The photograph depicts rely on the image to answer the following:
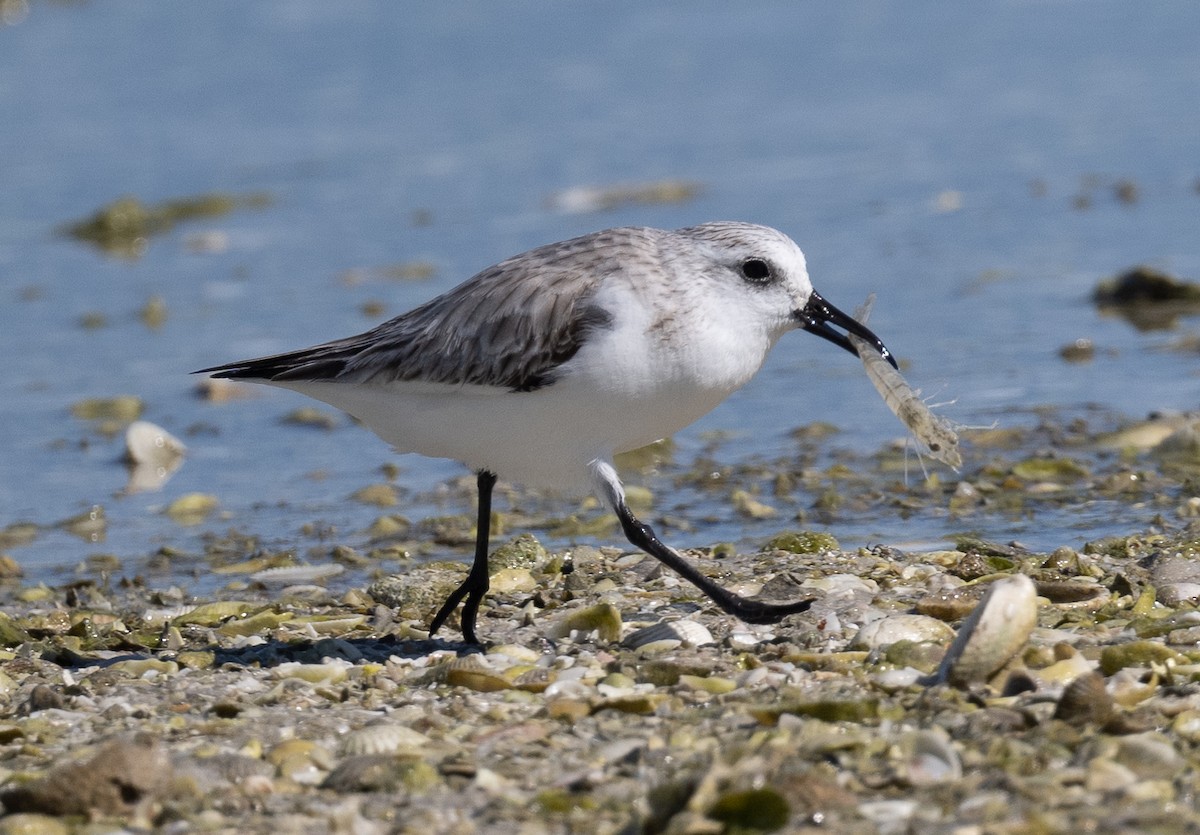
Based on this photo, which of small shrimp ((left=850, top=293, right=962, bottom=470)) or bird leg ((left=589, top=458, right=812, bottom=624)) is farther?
small shrimp ((left=850, top=293, right=962, bottom=470))

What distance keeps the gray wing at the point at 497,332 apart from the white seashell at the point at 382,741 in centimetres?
139

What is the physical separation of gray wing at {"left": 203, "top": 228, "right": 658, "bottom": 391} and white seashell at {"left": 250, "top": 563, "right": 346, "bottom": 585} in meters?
1.51

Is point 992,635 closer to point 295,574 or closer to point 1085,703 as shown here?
point 1085,703

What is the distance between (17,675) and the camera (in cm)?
580

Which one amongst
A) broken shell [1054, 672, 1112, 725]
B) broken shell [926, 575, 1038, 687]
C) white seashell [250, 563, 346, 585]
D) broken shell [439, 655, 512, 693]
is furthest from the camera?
white seashell [250, 563, 346, 585]

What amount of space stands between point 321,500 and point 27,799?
14.8 feet

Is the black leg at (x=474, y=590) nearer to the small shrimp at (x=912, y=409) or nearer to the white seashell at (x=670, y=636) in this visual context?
the white seashell at (x=670, y=636)

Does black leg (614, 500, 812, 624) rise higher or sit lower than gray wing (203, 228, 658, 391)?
lower

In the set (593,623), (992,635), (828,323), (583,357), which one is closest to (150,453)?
(593,623)

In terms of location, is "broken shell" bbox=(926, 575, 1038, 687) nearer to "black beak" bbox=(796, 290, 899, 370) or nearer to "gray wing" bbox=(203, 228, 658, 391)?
"black beak" bbox=(796, 290, 899, 370)

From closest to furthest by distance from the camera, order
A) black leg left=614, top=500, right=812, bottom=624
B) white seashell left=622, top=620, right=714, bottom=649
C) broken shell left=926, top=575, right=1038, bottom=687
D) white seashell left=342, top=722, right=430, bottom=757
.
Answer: white seashell left=342, top=722, right=430, bottom=757, broken shell left=926, top=575, right=1038, bottom=687, white seashell left=622, top=620, right=714, bottom=649, black leg left=614, top=500, right=812, bottom=624

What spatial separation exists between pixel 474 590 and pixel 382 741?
140cm

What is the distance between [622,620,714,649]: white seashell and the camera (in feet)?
18.2

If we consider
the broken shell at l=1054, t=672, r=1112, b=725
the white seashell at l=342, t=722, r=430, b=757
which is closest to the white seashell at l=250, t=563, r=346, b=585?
the white seashell at l=342, t=722, r=430, b=757
